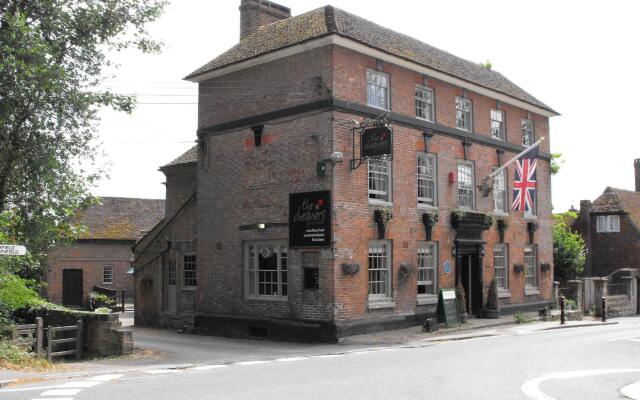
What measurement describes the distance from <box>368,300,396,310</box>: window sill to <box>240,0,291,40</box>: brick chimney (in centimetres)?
1176

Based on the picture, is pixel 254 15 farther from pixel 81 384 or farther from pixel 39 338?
pixel 81 384

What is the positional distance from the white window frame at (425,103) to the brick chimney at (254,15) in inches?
277

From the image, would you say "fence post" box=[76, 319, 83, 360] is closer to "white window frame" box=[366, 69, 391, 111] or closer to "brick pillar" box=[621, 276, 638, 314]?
"white window frame" box=[366, 69, 391, 111]

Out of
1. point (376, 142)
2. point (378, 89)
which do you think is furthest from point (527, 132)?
point (376, 142)

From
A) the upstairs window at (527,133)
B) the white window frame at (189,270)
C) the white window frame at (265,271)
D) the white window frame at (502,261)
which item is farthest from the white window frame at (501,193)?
the white window frame at (189,270)

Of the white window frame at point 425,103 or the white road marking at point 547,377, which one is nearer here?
the white road marking at point 547,377

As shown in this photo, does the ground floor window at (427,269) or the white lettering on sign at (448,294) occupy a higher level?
the ground floor window at (427,269)

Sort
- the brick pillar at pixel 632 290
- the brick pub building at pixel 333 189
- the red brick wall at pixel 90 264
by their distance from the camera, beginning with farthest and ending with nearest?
the red brick wall at pixel 90 264 < the brick pillar at pixel 632 290 < the brick pub building at pixel 333 189

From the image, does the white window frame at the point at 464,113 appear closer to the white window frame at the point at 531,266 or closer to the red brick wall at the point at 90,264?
the white window frame at the point at 531,266

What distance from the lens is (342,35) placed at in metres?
20.2

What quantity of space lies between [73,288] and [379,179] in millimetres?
29217

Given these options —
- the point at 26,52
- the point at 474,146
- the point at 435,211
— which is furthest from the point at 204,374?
the point at 474,146

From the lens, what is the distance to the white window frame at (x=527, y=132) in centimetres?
2961

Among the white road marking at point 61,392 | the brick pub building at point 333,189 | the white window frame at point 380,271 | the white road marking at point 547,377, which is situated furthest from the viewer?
the white window frame at point 380,271
